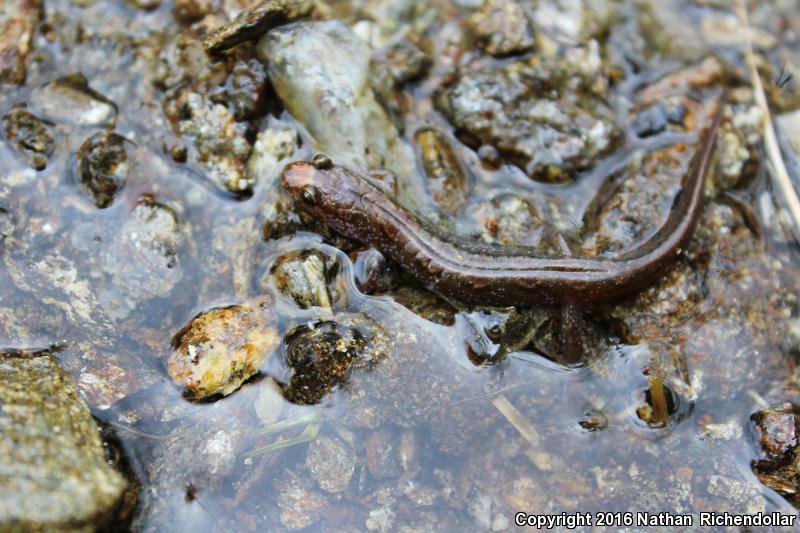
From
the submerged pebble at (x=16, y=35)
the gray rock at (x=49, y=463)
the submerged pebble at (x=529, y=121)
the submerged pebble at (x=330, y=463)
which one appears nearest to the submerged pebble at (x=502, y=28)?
the submerged pebble at (x=529, y=121)

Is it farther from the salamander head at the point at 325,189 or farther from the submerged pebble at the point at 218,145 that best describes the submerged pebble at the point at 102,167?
the salamander head at the point at 325,189

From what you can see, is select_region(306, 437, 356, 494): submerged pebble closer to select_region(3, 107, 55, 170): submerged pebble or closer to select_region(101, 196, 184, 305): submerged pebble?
select_region(101, 196, 184, 305): submerged pebble

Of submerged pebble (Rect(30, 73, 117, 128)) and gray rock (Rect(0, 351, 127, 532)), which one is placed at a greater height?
submerged pebble (Rect(30, 73, 117, 128))

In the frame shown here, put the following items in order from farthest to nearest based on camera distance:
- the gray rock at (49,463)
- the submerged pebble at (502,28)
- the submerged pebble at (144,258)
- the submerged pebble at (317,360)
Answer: the submerged pebble at (502,28), the submerged pebble at (144,258), the submerged pebble at (317,360), the gray rock at (49,463)

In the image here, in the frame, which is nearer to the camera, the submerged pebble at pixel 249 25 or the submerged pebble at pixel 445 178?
the submerged pebble at pixel 249 25

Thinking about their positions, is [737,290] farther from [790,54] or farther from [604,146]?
[790,54]

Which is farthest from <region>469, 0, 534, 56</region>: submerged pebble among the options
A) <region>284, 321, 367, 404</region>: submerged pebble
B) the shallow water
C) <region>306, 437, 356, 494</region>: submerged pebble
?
<region>306, 437, 356, 494</region>: submerged pebble
